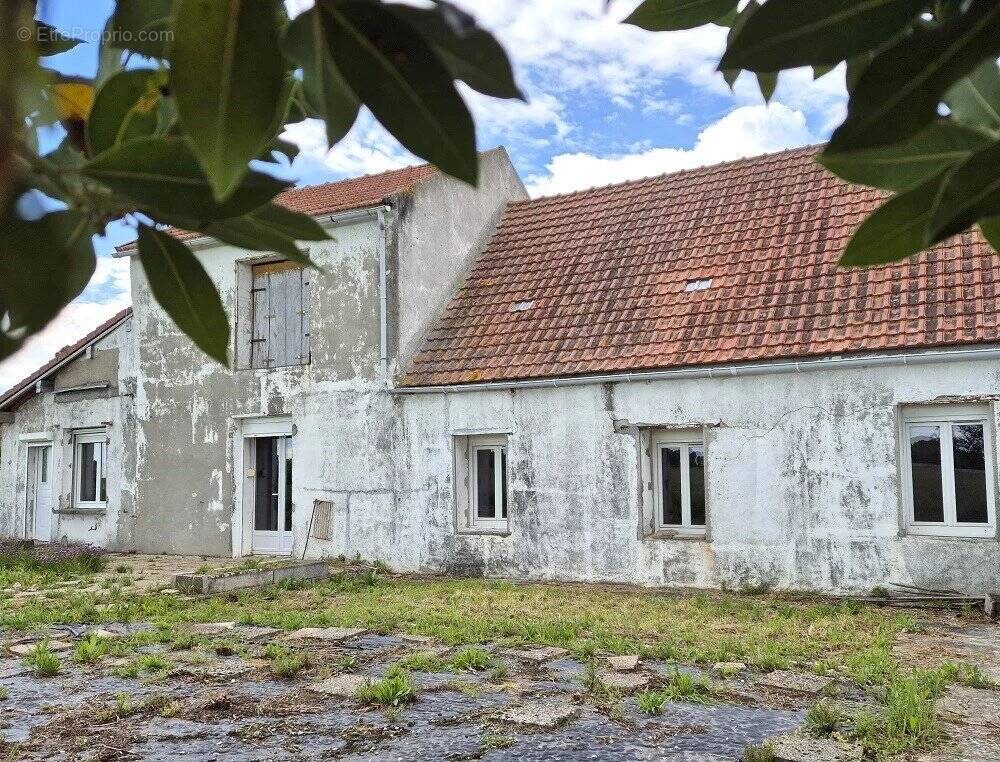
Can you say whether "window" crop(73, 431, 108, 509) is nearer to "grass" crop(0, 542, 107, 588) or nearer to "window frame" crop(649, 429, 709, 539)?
"grass" crop(0, 542, 107, 588)

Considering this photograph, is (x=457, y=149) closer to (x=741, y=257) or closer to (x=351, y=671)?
(x=351, y=671)

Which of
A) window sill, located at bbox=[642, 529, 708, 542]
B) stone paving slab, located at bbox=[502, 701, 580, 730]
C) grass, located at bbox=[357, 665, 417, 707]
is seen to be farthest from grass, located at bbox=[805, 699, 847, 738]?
window sill, located at bbox=[642, 529, 708, 542]

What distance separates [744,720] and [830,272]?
268 inches

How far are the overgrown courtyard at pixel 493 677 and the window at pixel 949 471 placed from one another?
43.9 inches

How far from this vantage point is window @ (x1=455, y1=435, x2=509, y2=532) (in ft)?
38.5

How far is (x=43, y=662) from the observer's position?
6.48 metres

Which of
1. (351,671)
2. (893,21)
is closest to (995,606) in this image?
(351,671)

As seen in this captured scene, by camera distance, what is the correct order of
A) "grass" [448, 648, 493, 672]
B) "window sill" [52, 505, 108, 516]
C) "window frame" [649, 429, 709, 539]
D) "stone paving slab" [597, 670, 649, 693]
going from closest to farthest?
1. "stone paving slab" [597, 670, 649, 693]
2. "grass" [448, 648, 493, 672]
3. "window frame" [649, 429, 709, 539]
4. "window sill" [52, 505, 108, 516]

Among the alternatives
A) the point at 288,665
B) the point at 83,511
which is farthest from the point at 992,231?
the point at 83,511

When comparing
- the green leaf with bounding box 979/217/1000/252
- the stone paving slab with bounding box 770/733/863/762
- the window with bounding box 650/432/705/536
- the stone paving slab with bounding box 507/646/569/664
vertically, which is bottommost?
the stone paving slab with bounding box 507/646/569/664

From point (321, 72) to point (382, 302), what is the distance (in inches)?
474

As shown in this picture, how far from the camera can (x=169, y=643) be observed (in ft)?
24.4

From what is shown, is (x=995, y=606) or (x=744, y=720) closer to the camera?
(x=744, y=720)

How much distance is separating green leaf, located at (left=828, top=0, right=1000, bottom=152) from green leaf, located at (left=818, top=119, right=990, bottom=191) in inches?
4.0
